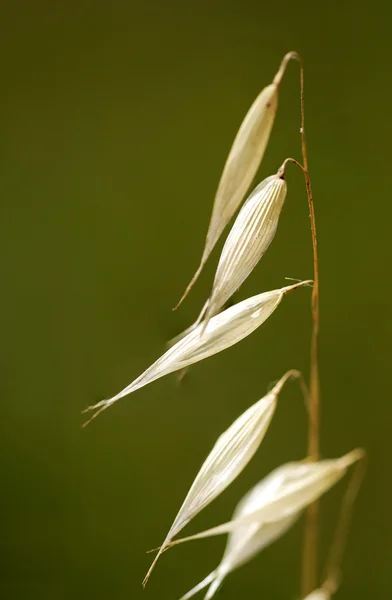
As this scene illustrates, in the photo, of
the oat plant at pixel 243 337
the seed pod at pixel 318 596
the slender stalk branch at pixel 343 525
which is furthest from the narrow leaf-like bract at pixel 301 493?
the slender stalk branch at pixel 343 525

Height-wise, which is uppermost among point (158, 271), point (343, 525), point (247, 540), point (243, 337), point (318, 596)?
point (158, 271)

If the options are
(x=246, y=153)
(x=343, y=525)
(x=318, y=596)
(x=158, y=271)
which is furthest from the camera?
(x=158, y=271)

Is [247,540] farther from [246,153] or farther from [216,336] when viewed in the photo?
[246,153]

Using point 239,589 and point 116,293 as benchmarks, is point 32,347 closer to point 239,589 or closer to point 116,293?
point 116,293

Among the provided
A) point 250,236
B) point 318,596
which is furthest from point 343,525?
point 250,236

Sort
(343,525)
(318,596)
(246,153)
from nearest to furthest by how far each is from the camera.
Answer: (246,153)
(318,596)
(343,525)

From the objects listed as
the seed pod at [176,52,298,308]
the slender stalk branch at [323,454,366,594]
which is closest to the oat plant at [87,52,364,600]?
the seed pod at [176,52,298,308]
